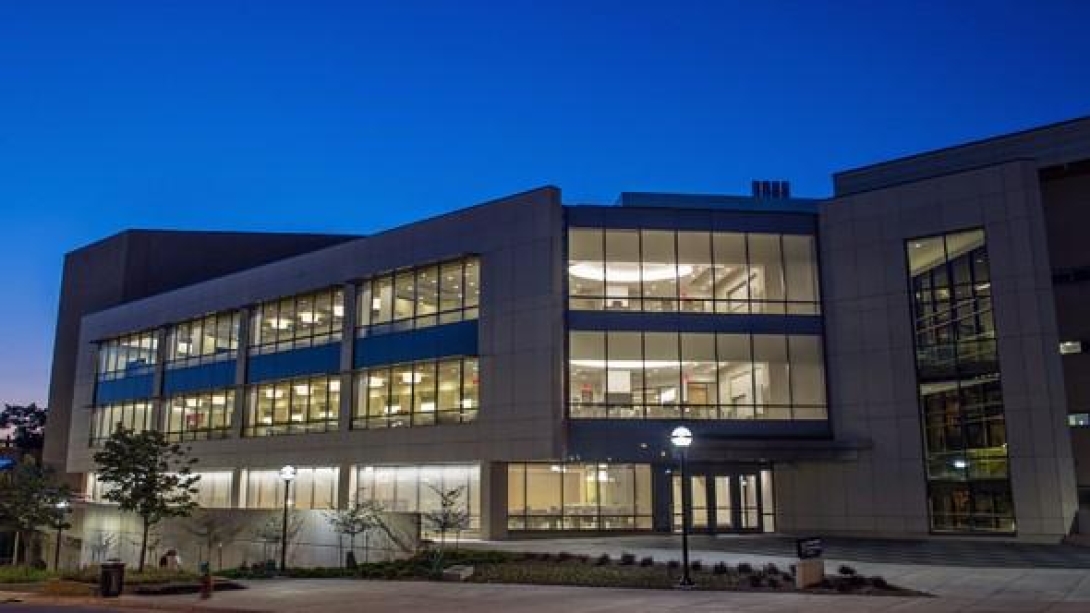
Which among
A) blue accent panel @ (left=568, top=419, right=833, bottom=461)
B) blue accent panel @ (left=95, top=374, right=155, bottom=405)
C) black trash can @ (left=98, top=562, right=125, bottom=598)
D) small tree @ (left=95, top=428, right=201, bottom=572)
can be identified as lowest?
black trash can @ (left=98, top=562, right=125, bottom=598)

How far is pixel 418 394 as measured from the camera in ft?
136

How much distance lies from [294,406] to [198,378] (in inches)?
352

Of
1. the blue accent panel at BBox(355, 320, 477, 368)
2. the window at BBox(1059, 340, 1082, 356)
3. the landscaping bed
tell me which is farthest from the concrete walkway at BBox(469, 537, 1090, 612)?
the window at BBox(1059, 340, 1082, 356)

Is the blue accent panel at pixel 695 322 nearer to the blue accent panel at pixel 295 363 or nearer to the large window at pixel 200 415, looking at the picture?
the blue accent panel at pixel 295 363

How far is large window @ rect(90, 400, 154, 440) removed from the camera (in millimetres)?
56406

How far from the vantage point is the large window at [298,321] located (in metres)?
46.5

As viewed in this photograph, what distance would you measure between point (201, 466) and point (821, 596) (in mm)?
40628

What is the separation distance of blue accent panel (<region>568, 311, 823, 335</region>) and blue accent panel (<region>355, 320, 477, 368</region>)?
471 cm

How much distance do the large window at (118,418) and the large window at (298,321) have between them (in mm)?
10947

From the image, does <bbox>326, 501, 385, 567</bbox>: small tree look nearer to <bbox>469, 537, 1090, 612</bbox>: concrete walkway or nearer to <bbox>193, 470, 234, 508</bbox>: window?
<bbox>469, 537, 1090, 612</bbox>: concrete walkway

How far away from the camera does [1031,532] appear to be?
109ft

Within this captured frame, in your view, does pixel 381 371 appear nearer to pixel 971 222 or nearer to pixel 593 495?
pixel 593 495

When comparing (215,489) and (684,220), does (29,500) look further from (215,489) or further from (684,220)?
(684,220)

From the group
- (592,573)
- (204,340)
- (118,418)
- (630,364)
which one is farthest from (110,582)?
(118,418)
